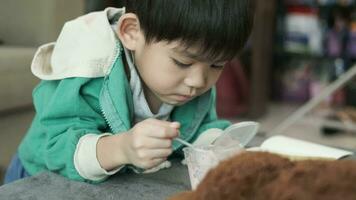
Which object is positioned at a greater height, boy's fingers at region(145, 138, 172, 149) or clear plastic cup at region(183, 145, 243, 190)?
boy's fingers at region(145, 138, 172, 149)

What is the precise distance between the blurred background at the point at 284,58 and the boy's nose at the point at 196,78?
3.83 ft

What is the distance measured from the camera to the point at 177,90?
2.88 feet

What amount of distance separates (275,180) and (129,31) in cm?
46

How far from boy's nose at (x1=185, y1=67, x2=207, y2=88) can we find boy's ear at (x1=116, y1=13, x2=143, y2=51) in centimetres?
10

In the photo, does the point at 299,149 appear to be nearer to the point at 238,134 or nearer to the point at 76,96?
the point at 238,134

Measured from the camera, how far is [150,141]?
731mm

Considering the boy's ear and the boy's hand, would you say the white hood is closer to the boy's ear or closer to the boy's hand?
the boy's ear

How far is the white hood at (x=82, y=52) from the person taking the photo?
0.86 metres

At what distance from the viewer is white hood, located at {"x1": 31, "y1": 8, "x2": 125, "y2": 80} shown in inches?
34.0

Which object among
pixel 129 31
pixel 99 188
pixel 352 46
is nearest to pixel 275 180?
pixel 99 188

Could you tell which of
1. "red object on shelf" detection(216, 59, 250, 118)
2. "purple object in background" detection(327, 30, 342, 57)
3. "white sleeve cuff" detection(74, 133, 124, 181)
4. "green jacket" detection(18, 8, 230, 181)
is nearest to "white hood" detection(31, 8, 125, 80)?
"green jacket" detection(18, 8, 230, 181)

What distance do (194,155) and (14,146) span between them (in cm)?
115

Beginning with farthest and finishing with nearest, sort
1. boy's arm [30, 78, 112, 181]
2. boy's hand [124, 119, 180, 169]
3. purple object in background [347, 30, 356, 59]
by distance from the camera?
purple object in background [347, 30, 356, 59] < boy's arm [30, 78, 112, 181] < boy's hand [124, 119, 180, 169]

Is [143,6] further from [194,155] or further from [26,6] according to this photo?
[26,6]
